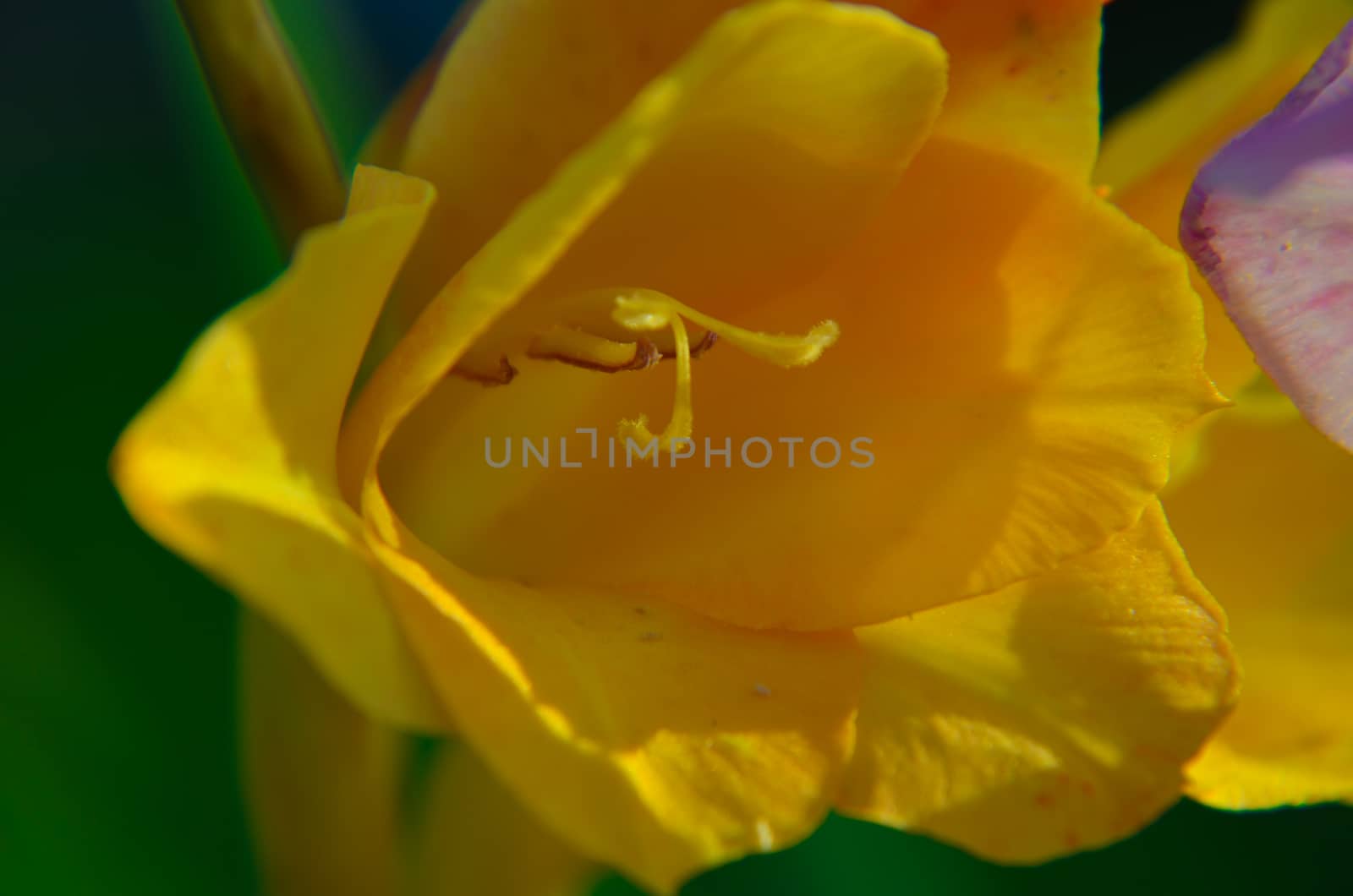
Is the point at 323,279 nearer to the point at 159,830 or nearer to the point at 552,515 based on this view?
the point at 552,515

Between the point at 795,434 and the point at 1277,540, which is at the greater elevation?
the point at 795,434

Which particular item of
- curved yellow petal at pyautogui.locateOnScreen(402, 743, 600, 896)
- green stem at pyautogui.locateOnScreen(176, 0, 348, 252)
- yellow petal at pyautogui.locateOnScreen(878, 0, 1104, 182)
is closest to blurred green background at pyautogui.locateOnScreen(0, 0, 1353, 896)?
curved yellow petal at pyautogui.locateOnScreen(402, 743, 600, 896)

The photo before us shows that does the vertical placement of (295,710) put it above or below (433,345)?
below

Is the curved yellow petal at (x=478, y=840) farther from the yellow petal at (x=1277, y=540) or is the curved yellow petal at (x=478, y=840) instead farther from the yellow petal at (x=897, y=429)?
the yellow petal at (x=1277, y=540)

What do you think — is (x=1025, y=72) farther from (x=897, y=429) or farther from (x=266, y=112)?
(x=266, y=112)

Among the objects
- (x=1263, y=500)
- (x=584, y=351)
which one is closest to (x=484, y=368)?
(x=584, y=351)

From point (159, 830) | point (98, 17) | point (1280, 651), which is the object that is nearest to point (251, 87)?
point (1280, 651)

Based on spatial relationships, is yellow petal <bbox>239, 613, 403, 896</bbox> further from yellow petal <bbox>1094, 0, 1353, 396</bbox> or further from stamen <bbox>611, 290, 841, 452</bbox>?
yellow petal <bbox>1094, 0, 1353, 396</bbox>
